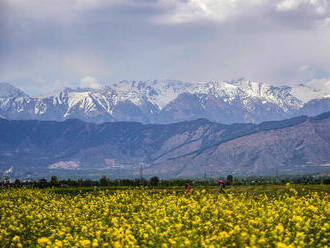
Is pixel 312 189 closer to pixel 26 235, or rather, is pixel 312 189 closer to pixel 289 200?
pixel 289 200

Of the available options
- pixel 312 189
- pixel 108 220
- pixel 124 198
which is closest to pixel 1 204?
pixel 124 198

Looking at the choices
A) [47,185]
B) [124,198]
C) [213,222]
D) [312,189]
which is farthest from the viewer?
[47,185]

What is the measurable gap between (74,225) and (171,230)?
372 inches

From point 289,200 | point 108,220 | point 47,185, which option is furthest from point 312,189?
point 47,185

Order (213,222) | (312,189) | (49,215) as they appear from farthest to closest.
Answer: (312,189) → (49,215) → (213,222)

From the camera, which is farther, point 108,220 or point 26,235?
point 108,220

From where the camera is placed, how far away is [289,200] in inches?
1699

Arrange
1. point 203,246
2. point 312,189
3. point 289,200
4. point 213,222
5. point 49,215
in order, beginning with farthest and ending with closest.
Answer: point 312,189 → point 289,200 → point 49,215 → point 213,222 → point 203,246

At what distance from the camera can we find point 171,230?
94.2ft

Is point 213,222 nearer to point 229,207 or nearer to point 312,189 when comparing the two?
point 229,207

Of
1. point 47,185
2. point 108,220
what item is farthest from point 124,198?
point 47,185

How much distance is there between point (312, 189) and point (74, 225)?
1942 inches

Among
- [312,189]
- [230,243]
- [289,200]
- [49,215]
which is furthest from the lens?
[312,189]

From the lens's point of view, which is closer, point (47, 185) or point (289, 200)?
point (289, 200)
